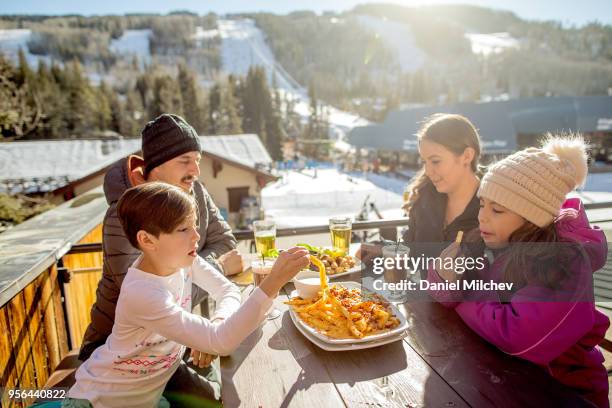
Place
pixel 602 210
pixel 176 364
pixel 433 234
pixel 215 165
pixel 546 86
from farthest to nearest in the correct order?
1. pixel 546 86
2. pixel 215 165
3. pixel 602 210
4. pixel 433 234
5. pixel 176 364

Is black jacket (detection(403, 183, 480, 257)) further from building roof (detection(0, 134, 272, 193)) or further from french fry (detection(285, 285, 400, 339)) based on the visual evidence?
building roof (detection(0, 134, 272, 193))

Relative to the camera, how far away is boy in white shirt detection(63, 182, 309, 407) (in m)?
1.50

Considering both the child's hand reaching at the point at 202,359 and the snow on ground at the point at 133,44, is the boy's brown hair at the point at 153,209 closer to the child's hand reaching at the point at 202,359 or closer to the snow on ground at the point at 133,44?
the child's hand reaching at the point at 202,359

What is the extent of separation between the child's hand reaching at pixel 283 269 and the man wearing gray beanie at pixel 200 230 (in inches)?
19.8


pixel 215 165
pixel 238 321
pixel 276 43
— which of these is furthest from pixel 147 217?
pixel 276 43

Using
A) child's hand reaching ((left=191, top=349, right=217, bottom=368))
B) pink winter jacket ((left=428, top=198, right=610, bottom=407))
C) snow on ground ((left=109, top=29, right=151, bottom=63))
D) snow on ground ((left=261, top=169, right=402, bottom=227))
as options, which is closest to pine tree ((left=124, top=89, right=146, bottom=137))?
snow on ground ((left=261, top=169, right=402, bottom=227))

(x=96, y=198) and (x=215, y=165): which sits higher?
(x=96, y=198)

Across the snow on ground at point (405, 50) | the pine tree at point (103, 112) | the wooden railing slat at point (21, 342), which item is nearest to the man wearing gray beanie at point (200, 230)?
the wooden railing slat at point (21, 342)

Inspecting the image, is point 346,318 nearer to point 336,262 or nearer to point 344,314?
point 344,314

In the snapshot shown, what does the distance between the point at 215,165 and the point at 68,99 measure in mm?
49504

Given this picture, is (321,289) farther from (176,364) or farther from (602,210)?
(602,210)

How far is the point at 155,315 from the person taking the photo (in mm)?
1508

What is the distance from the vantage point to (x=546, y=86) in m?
111

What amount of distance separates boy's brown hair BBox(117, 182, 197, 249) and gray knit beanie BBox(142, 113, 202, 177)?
2.87ft
